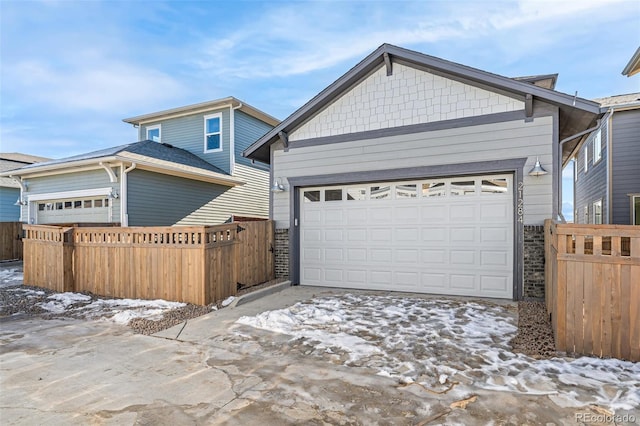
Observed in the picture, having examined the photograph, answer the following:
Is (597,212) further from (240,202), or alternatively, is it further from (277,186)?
(240,202)

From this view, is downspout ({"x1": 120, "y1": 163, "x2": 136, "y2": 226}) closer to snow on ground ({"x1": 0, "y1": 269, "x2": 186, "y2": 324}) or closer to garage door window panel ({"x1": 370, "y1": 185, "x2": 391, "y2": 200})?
snow on ground ({"x1": 0, "y1": 269, "x2": 186, "y2": 324})

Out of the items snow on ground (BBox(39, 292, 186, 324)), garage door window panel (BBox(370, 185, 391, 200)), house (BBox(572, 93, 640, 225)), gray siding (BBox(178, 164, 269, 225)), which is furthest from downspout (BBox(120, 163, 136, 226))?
house (BBox(572, 93, 640, 225))

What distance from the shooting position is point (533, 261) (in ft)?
20.3

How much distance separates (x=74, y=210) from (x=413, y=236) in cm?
1118

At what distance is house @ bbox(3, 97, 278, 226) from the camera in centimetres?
1092

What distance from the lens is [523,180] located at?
6277mm

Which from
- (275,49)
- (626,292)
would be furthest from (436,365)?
(275,49)

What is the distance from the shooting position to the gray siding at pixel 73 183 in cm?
1081

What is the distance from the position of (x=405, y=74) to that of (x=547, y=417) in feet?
21.1

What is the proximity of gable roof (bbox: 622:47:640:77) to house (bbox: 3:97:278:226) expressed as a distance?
40.3ft

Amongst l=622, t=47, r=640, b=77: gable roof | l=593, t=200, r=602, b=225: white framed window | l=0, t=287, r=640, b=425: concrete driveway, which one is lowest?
l=0, t=287, r=640, b=425: concrete driveway

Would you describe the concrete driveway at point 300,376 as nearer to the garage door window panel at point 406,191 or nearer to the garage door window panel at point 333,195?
the garage door window panel at point 406,191

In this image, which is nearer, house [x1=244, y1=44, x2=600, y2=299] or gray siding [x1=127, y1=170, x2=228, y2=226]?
house [x1=244, y1=44, x2=600, y2=299]

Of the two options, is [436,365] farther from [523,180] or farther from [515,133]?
[515,133]
